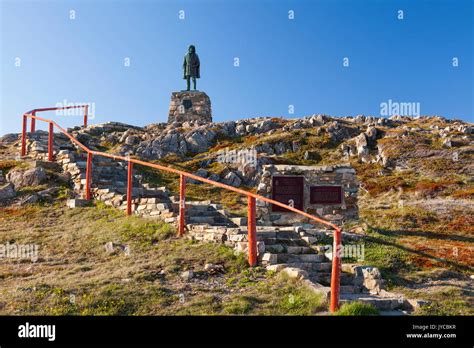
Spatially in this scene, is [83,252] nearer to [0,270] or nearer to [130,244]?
[130,244]

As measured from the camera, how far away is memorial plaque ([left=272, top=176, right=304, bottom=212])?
66.6 ft

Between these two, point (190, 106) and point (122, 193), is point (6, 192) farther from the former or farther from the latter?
point (190, 106)

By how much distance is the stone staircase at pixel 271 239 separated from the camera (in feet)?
32.7

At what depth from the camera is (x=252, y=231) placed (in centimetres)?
1066

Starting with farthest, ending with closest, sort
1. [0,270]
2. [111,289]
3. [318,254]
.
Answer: [318,254]
[0,270]
[111,289]

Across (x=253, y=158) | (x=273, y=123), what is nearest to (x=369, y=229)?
(x=253, y=158)

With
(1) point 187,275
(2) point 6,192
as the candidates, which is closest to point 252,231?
(1) point 187,275

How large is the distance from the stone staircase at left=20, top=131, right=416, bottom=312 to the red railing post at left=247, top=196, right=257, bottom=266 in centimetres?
28

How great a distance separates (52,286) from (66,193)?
30.2 ft

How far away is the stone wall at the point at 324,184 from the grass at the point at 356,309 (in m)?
11.8

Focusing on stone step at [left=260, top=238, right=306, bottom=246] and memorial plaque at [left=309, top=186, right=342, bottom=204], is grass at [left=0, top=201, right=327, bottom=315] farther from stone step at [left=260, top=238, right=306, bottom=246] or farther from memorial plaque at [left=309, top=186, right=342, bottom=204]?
memorial plaque at [left=309, top=186, right=342, bottom=204]

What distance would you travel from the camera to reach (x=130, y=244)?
12.3m

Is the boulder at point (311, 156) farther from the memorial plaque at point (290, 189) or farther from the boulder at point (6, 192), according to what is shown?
the boulder at point (6, 192)

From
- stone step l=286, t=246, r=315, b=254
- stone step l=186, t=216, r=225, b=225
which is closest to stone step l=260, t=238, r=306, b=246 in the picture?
stone step l=286, t=246, r=315, b=254
